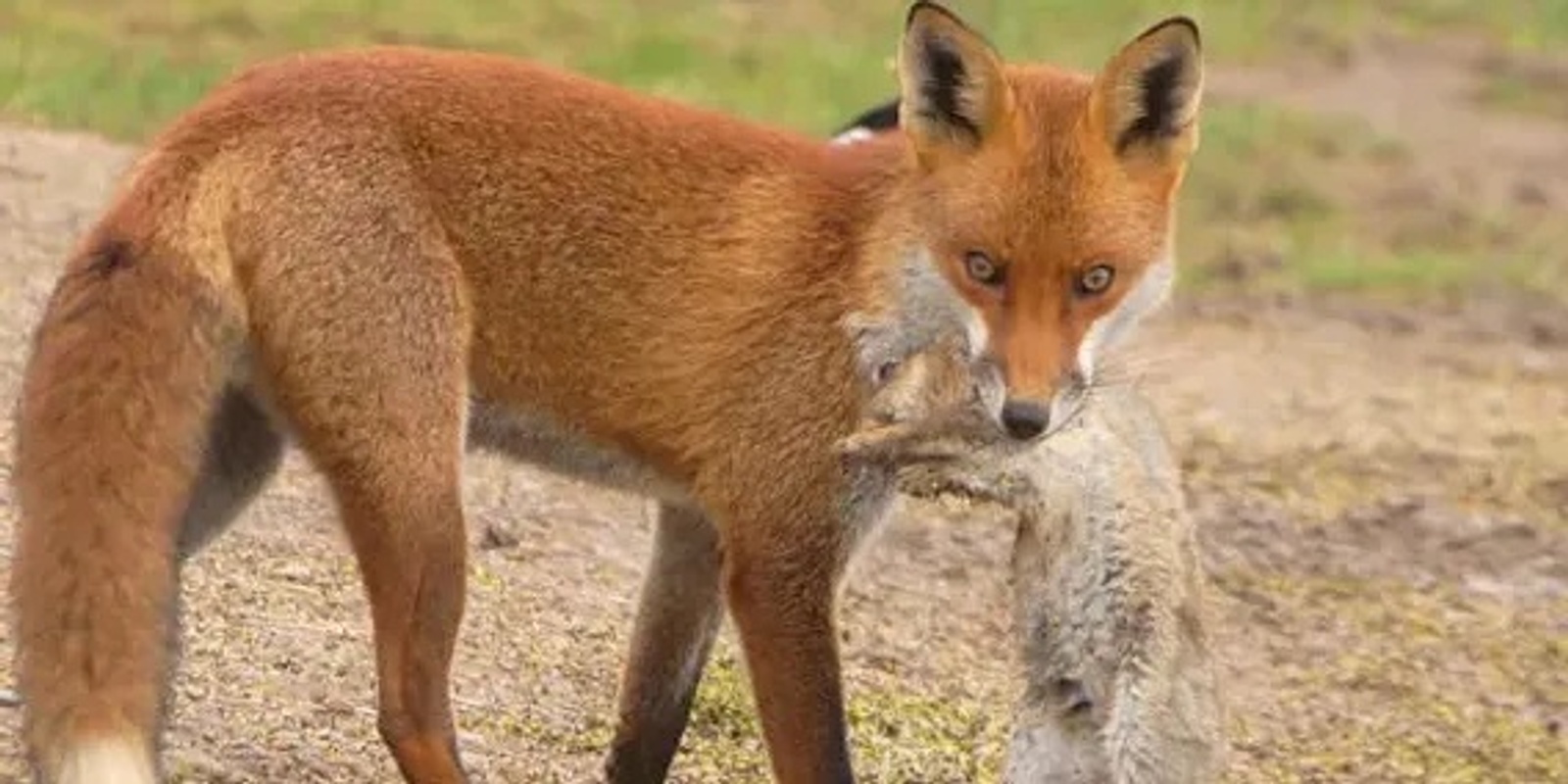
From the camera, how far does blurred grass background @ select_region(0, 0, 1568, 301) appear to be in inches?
622

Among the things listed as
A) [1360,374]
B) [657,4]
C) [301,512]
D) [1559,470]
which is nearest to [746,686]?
[301,512]

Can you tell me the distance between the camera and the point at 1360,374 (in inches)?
574

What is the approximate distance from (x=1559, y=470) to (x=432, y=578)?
6.99m

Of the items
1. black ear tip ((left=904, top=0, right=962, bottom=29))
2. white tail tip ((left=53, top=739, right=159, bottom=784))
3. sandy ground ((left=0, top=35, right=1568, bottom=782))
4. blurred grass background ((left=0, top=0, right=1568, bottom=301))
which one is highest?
black ear tip ((left=904, top=0, right=962, bottom=29))

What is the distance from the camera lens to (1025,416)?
6.94m

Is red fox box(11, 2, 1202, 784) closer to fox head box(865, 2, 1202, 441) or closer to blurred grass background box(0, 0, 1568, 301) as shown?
fox head box(865, 2, 1202, 441)

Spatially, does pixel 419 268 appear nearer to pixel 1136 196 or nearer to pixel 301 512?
pixel 1136 196

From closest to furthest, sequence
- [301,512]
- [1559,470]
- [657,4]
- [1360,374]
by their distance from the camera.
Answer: [301,512]
[1559,470]
[1360,374]
[657,4]

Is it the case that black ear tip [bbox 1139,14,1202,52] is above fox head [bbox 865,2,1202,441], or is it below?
above

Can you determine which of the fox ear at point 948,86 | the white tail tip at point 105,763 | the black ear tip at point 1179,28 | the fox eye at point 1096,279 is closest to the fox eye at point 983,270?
the fox eye at point 1096,279

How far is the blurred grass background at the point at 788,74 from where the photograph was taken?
15.8 meters

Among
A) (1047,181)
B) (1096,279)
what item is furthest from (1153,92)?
(1096,279)

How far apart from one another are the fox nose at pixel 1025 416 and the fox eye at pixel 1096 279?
0.40 meters

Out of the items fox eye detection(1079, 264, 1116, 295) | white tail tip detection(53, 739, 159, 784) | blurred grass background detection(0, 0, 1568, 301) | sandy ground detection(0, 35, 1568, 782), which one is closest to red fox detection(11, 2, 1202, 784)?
fox eye detection(1079, 264, 1116, 295)
